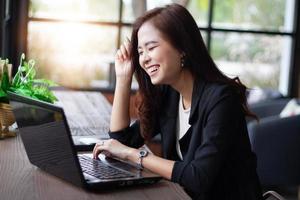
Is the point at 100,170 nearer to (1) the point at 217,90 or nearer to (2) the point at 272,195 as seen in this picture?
(1) the point at 217,90

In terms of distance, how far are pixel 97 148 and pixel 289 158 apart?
2.68 m

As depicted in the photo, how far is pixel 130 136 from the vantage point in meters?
1.85

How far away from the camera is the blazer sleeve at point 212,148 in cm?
140

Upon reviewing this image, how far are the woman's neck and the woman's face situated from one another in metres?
0.03

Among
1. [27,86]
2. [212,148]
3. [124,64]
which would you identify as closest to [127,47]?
[124,64]

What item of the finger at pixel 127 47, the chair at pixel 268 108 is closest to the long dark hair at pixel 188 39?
the finger at pixel 127 47

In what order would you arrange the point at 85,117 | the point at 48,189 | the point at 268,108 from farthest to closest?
1. the point at 268,108
2. the point at 85,117
3. the point at 48,189

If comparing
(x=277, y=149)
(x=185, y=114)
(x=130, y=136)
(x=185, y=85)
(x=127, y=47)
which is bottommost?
(x=277, y=149)

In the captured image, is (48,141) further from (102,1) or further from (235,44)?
(235,44)

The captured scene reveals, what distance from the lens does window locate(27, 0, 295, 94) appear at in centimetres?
484

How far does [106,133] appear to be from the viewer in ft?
6.47

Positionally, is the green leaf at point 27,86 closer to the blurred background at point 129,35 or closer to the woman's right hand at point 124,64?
the woman's right hand at point 124,64

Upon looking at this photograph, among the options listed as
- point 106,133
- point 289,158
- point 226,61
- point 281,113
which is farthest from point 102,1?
point 106,133

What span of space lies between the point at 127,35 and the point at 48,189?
3715mm
